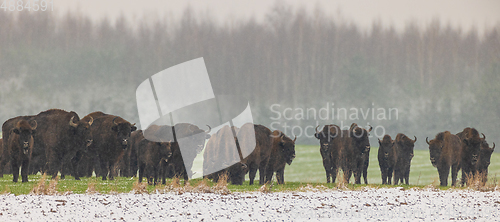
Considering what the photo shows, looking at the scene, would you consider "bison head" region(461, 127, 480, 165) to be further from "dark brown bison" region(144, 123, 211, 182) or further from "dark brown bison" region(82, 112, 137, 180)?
"dark brown bison" region(82, 112, 137, 180)

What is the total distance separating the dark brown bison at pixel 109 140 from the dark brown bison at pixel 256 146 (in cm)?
448

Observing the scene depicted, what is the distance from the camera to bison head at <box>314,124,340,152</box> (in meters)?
22.3

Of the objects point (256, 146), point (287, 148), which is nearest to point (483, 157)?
point (287, 148)

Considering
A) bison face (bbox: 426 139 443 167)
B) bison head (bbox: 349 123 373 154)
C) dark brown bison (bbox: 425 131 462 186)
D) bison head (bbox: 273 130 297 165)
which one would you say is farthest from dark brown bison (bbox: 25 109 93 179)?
dark brown bison (bbox: 425 131 462 186)

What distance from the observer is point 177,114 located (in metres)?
20.6

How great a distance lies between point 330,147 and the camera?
2256cm

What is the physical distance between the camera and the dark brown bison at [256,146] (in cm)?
1981

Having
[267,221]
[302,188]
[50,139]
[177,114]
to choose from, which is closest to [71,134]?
[50,139]

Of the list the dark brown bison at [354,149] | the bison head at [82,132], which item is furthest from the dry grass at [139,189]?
the dark brown bison at [354,149]

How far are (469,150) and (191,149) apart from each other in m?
12.1

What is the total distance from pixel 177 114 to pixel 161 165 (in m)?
2.87

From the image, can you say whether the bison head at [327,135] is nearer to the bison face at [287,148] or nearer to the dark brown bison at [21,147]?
the bison face at [287,148]

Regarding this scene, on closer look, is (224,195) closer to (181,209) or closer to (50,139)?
(181,209)

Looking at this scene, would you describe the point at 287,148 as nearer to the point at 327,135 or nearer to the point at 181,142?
the point at 327,135
